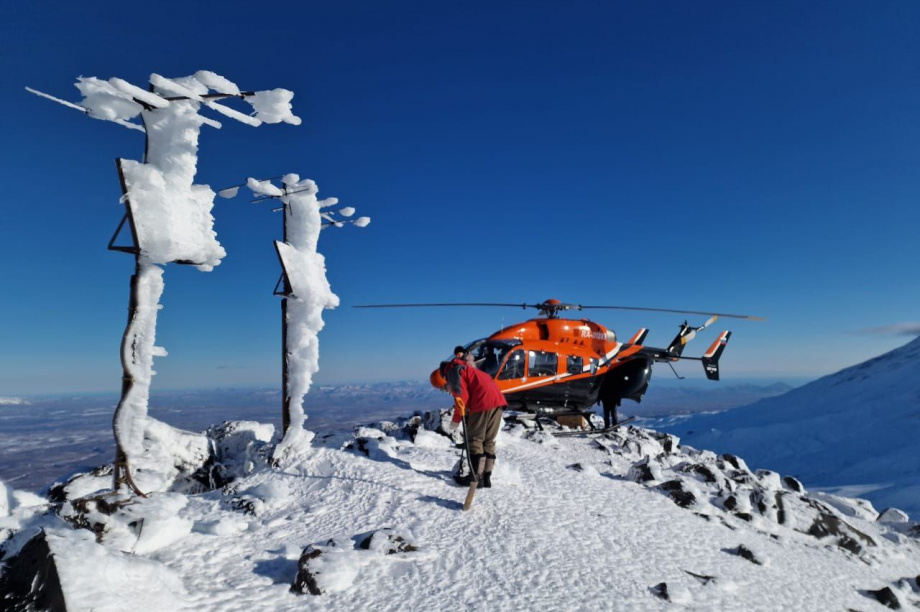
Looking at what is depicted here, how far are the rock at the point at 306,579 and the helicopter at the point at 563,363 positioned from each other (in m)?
7.89

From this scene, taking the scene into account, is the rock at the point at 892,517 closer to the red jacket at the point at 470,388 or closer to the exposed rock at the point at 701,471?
the exposed rock at the point at 701,471

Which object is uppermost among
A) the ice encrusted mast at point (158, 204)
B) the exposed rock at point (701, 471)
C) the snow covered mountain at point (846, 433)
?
the ice encrusted mast at point (158, 204)

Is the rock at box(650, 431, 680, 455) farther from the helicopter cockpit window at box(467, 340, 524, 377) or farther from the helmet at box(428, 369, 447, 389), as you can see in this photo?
the helmet at box(428, 369, 447, 389)

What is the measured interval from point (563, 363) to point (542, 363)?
74cm

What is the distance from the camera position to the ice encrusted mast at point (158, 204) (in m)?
5.36

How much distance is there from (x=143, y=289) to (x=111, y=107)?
2181mm

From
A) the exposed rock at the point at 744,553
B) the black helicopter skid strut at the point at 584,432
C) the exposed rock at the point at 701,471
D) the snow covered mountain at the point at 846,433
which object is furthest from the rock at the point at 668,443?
the snow covered mountain at the point at 846,433

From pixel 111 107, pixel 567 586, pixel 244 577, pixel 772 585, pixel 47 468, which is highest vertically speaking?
pixel 111 107

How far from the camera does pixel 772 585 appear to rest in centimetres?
531

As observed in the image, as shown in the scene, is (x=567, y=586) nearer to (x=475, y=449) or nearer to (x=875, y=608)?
(x=475, y=449)

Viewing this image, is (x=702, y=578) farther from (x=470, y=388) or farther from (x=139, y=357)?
(x=139, y=357)

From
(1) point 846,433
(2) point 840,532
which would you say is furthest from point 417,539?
(1) point 846,433

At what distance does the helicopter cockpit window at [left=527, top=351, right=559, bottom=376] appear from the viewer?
12953mm

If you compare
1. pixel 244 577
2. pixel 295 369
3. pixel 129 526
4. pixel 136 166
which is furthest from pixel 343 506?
pixel 136 166
